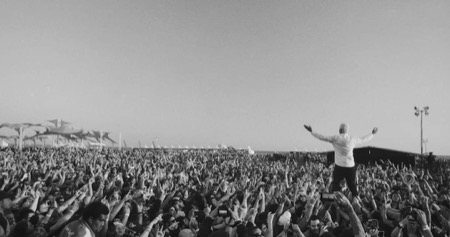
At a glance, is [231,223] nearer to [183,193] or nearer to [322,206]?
[322,206]

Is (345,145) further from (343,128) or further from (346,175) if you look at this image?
(346,175)

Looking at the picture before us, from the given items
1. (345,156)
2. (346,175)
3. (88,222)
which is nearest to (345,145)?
(345,156)

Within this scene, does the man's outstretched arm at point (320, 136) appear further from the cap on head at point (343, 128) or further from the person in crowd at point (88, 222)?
the person in crowd at point (88, 222)

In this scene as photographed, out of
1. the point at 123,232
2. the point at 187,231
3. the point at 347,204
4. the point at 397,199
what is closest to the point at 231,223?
the point at 187,231

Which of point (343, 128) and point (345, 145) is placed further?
point (345, 145)

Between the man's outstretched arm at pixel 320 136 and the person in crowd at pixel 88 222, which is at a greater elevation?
the man's outstretched arm at pixel 320 136

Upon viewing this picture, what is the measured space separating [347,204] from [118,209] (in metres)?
3.87

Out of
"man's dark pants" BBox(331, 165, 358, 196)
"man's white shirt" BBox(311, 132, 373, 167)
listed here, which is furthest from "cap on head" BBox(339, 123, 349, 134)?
"man's dark pants" BBox(331, 165, 358, 196)

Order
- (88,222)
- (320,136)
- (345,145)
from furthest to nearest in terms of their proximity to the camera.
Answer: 1. (345,145)
2. (320,136)
3. (88,222)

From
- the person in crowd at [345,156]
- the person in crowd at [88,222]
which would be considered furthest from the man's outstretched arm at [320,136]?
the person in crowd at [88,222]

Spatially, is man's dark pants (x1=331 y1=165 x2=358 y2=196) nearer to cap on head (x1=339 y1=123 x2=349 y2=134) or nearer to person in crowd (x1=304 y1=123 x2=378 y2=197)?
person in crowd (x1=304 y1=123 x2=378 y2=197)

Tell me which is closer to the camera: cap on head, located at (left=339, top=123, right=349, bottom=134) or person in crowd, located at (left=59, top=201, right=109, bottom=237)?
person in crowd, located at (left=59, top=201, right=109, bottom=237)

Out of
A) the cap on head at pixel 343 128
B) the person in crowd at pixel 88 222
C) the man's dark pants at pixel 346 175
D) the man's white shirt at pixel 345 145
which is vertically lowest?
the person in crowd at pixel 88 222

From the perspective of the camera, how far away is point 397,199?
25.1ft
